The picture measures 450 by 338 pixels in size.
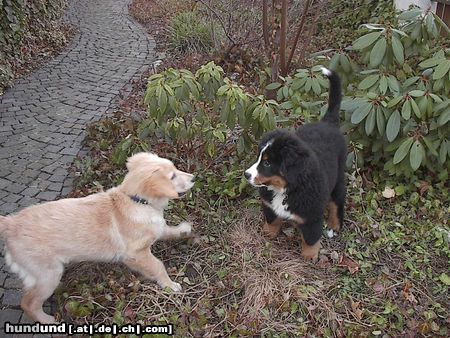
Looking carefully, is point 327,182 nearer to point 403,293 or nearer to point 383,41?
point 403,293

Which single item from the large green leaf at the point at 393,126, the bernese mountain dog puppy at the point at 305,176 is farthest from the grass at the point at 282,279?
the large green leaf at the point at 393,126

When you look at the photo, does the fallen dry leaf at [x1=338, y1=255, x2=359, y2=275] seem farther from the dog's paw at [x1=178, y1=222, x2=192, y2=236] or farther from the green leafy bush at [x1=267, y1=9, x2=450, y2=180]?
the dog's paw at [x1=178, y1=222, x2=192, y2=236]

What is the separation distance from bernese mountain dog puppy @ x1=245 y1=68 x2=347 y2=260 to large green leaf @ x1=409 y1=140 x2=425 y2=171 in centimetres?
72

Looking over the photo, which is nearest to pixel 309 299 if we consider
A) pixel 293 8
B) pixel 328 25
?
pixel 293 8

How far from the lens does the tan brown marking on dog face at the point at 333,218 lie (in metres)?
3.66

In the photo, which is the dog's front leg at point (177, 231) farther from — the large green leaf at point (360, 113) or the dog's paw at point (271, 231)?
the large green leaf at point (360, 113)

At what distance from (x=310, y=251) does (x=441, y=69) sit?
82.9 inches

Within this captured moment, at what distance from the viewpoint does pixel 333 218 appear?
3.69 meters

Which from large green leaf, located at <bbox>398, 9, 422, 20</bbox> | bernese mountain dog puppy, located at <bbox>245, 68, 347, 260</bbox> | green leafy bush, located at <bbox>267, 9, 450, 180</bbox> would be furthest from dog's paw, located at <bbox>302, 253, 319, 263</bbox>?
large green leaf, located at <bbox>398, 9, 422, 20</bbox>

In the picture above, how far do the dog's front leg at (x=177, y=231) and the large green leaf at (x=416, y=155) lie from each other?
211 centimetres

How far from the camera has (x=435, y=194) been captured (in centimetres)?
421

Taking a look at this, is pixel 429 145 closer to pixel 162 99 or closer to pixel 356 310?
pixel 356 310

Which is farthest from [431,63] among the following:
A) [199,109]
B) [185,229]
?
[185,229]

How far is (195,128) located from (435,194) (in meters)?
2.51
